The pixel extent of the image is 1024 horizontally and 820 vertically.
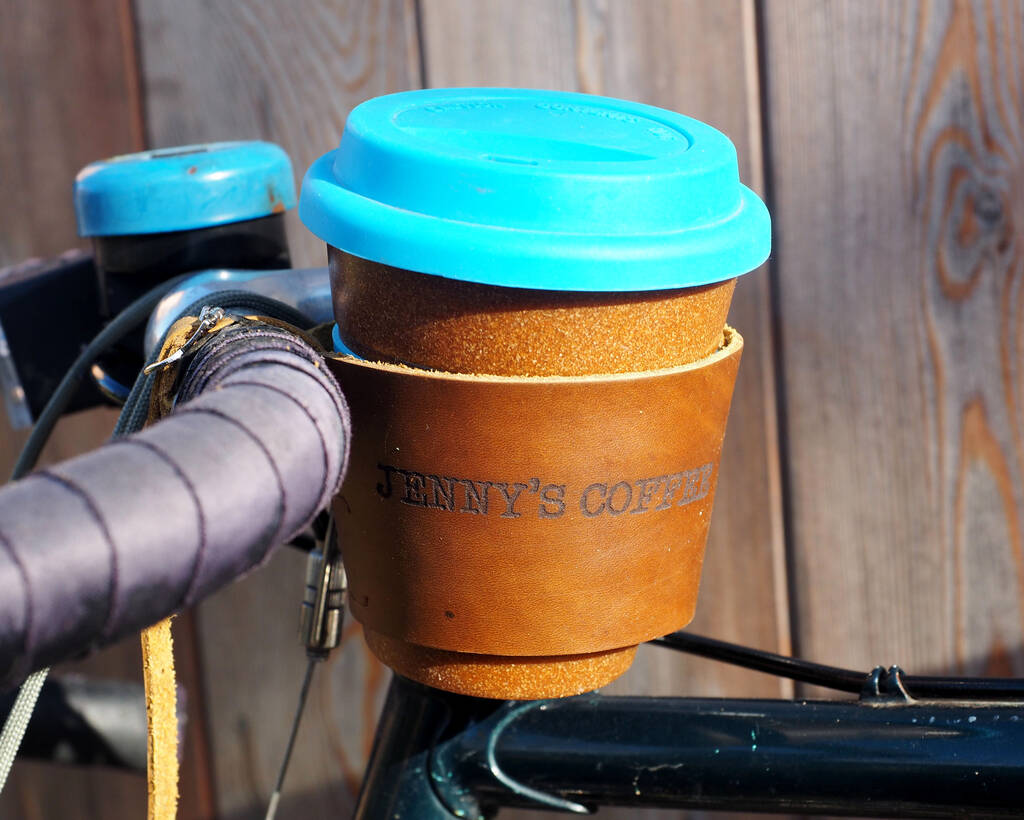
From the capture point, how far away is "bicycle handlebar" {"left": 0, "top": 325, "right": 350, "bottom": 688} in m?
0.29

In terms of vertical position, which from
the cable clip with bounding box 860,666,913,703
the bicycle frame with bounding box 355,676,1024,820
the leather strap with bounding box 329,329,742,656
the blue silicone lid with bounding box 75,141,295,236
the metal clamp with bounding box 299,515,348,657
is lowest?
the bicycle frame with bounding box 355,676,1024,820

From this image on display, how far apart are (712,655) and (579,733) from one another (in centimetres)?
11

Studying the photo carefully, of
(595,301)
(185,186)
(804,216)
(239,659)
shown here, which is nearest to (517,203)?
(595,301)

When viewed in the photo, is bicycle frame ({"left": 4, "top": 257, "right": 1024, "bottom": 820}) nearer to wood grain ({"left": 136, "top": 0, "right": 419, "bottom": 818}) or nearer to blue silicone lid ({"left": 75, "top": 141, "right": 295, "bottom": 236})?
blue silicone lid ({"left": 75, "top": 141, "right": 295, "bottom": 236})

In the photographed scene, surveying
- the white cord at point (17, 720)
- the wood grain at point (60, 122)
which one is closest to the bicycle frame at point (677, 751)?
the white cord at point (17, 720)

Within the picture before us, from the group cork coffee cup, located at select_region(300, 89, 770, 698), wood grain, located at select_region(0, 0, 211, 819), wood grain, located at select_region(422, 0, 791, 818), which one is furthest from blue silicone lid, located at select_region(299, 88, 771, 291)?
wood grain, located at select_region(0, 0, 211, 819)

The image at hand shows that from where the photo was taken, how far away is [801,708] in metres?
0.58

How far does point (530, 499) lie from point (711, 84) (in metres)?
0.66

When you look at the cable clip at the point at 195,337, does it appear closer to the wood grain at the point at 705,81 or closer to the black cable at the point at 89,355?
the black cable at the point at 89,355

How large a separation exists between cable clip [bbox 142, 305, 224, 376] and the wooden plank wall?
2.05 ft

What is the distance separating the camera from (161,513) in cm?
31

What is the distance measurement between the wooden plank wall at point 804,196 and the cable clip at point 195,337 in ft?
2.05

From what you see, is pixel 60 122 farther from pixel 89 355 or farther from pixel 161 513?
pixel 161 513

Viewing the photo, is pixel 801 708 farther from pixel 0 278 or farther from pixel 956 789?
pixel 0 278
